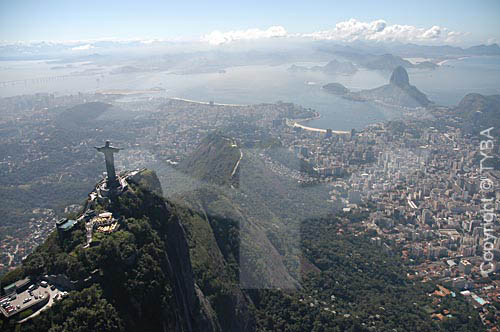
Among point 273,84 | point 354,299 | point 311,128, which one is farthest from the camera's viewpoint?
point 273,84

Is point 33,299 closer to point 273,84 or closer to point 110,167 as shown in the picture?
point 110,167

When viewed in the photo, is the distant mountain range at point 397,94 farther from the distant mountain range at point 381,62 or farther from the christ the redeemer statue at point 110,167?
the christ the redeemer statue at point 110,167

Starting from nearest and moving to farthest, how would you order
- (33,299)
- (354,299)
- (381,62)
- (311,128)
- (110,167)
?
(33,299)
(110,167)
(354,299)
(311,128)
(381,62)

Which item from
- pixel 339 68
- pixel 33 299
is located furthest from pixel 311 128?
pixel 339 68

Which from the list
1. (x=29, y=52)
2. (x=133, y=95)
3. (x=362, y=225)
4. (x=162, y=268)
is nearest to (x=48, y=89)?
(x=133, y=95)

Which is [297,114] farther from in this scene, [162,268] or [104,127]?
[162,268]

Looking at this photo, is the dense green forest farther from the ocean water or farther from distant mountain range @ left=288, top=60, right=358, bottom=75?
distant mountain range @ left=288, top=60, right=358, bottom=75
